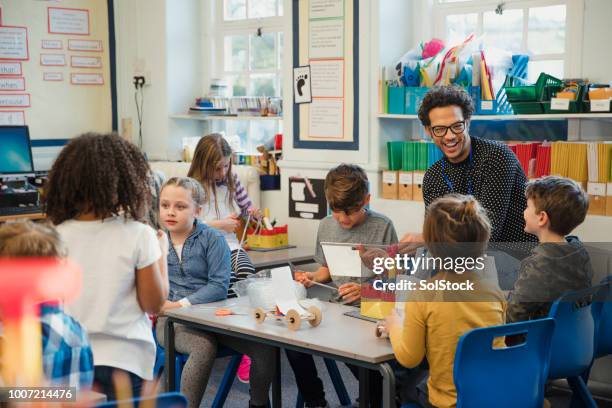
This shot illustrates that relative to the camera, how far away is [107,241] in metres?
2.31

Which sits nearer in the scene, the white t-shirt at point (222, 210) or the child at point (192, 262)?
the child at point (192, 262)

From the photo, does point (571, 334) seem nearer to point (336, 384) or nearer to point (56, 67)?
point (336, 384)

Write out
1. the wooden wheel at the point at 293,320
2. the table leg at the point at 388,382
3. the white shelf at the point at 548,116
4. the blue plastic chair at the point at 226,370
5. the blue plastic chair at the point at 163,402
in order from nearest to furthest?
the blue plastic chair at the point at 163,402 → the table leg at the point at 388,382 → the wooden wheel at the point at 293,320 → the blue plastic chair at the point at 226,370 → the white shelf at the point at 548,116

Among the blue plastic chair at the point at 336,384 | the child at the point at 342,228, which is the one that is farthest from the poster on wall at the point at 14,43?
the blue plastic chair at the point at 336,384

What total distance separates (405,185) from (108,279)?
2763 mm

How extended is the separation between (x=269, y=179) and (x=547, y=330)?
310 centimetres

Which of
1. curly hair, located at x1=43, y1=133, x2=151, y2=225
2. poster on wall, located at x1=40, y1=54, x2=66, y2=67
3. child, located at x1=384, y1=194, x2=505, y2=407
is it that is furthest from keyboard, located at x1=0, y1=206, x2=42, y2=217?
child, located at x1=384, y1=194, x2=505, y2=407

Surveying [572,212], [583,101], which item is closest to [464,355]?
[572,212]

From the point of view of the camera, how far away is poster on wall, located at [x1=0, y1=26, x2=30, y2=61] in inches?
234

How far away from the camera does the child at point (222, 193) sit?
4332 mm

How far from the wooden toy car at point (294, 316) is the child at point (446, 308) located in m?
0.37

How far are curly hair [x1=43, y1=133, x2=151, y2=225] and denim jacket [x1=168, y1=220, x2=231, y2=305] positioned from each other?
1208 mm

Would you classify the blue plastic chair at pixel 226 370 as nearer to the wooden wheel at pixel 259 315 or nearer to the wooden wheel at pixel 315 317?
the wooden wheel at pixel 259 315

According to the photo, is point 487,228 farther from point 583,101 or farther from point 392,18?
point 392,18
